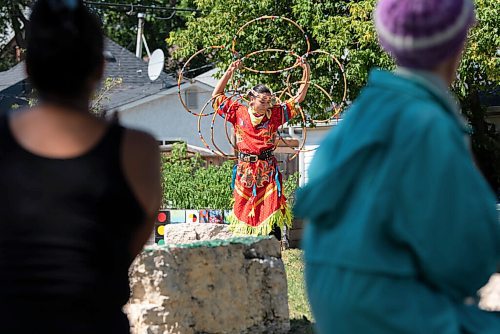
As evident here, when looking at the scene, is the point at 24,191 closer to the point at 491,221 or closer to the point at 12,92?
the point at 491,221

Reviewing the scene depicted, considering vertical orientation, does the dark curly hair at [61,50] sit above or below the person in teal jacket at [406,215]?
above

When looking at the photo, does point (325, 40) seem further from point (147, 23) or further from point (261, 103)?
point (147, 23)

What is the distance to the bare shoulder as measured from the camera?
258cm

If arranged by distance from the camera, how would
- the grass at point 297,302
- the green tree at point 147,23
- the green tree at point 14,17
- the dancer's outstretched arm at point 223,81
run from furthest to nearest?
the green tree at point 147,23, the green tree at point 14,17, the dancer's outstretched arm at point 223,81, the grass at point 297,302

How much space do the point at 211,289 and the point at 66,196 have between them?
3.70m

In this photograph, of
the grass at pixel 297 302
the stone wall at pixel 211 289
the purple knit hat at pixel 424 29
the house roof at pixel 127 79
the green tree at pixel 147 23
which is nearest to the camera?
the purple knit hat at pixel 424 29

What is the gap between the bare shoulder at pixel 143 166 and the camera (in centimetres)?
258

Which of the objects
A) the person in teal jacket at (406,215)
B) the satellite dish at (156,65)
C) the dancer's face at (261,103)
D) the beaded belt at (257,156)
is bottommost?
the satellite dish at (156,65)

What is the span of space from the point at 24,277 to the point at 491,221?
1156mm

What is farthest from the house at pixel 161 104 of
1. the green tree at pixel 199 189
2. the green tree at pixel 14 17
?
the green tree at pixel 199 189

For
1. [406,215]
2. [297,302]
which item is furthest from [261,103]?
[406,215]

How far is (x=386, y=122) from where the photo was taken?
2.33m

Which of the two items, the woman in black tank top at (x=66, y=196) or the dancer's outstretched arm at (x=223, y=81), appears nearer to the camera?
the woman in black tank top at (x=66, y=196)

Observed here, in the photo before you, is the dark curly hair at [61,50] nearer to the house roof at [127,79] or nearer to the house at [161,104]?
the house at [161,104]
